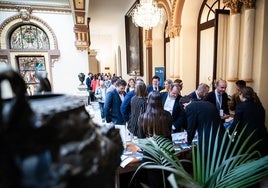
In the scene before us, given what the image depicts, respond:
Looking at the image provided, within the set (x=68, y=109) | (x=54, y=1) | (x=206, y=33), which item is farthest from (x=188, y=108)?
(x=54, y=1)

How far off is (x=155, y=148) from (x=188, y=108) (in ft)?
4.28

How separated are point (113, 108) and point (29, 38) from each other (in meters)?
6.75

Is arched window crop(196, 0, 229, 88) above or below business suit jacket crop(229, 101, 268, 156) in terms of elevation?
above

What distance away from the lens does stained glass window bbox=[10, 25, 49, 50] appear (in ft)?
26.5

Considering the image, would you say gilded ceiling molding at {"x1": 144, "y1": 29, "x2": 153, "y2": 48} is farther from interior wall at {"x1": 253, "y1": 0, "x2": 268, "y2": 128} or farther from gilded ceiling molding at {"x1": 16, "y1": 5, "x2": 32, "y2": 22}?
gilded ceiling molding at {"x1": 16, "y1": 5, "x2": 32, "y2": 22}

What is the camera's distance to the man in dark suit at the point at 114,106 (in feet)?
11.5

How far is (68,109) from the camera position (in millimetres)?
480

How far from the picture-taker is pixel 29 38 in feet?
26.9

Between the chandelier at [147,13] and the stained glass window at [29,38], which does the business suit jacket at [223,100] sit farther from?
the stained glass window at [29,38]

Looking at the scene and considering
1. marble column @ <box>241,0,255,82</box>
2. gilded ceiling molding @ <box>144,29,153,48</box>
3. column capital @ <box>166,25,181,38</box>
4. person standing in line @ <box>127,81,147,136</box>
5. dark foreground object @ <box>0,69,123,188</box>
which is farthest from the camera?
gilded ceiling molding @ <box>144,29,153,48</box>

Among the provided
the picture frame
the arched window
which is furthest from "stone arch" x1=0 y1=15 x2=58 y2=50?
the arched window

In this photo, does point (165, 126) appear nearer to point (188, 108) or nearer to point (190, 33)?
point (188, 108)

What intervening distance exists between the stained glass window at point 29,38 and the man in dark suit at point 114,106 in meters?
6.17

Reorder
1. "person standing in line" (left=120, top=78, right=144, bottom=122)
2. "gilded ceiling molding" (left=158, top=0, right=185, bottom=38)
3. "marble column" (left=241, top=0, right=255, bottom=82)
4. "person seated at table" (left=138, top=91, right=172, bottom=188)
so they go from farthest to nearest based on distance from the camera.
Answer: "gilded ceiling molding" (left=158, top=0, right=185, bottom=38)
"person standing in line" (left=120, top=78, right=144, bottom=122)
"marble column" (left=241, top=0, right=255, bottom=82)
"person seated at table" (left=138, top=91, right=172, bottom=188)
